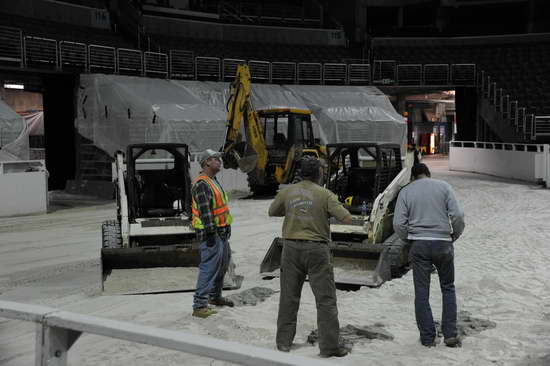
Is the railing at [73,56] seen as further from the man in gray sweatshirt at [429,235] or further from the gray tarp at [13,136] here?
the man in gray sweatshirt at [429,235]

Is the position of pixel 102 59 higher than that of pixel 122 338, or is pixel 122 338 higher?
pixel 102 59

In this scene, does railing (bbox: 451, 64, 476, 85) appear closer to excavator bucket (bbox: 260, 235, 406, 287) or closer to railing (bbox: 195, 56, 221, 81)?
railing (bbox: 195, 56, 221, 81)

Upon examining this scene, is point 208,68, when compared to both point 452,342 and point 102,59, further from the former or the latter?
point 452,342

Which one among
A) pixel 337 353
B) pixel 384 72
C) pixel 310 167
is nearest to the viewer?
pixel 310 167

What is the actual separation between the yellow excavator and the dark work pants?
39.4ft

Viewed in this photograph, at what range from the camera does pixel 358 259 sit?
29.1 ft

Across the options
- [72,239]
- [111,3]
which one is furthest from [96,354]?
[111,3]

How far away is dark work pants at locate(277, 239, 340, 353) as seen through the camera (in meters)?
5.28

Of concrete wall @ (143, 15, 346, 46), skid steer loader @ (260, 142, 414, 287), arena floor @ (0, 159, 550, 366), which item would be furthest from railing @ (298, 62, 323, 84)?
skid steer loader @ (260, 142, 414, 287)

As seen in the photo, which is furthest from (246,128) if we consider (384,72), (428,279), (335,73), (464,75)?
(464,75)

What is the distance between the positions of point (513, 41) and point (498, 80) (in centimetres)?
452

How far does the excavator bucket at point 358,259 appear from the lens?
27.7 ft

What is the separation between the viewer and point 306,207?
5.34 meters

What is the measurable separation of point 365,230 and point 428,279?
3591mm
